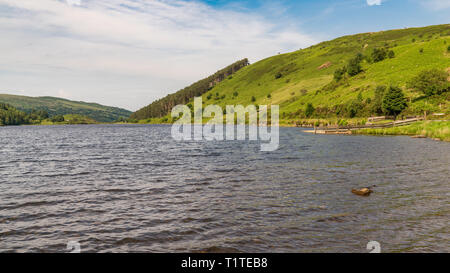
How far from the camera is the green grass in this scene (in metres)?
48.7

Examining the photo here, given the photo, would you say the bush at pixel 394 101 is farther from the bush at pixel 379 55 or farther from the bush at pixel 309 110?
the bush at pixel 379 55

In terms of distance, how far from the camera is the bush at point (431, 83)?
80938 millimetres

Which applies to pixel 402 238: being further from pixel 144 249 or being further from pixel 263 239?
Result: pixel 144 249

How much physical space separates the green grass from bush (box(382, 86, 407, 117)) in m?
16.6

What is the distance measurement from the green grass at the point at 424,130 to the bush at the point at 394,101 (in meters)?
16.6

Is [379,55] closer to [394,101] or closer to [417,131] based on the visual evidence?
[394,101]

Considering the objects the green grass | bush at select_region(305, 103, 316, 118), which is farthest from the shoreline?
bush at select_region(305, 103, 316, 118)

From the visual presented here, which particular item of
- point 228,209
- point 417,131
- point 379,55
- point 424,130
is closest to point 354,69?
point 379,55

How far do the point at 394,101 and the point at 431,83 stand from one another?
14.5m

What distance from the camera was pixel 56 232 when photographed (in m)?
12.5

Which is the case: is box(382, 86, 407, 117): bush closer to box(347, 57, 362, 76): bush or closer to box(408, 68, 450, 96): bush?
box(408, 68, 450, 96): bush
